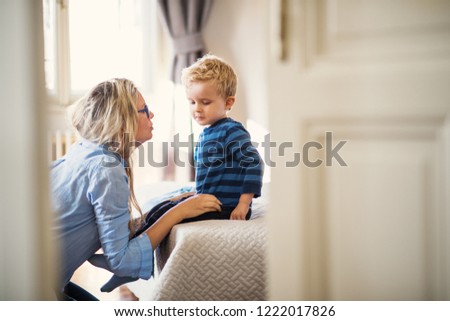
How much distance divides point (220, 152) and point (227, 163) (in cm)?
5

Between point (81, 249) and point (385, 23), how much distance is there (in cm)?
105

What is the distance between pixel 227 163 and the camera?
1697 millimetres

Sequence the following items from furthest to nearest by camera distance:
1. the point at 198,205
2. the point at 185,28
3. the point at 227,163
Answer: the point at 185,28 → the point at 227,163 → the point at 198,205

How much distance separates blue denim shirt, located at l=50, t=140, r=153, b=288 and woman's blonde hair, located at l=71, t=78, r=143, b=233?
0.06 meters

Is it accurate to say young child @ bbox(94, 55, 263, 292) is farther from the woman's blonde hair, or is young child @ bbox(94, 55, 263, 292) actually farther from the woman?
the woman's blonde hair

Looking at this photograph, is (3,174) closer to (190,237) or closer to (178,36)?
(190,237)

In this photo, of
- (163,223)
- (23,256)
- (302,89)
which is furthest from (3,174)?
(163,223)

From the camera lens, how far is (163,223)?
1452 millimetres

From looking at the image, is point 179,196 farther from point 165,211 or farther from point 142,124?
point 142,124

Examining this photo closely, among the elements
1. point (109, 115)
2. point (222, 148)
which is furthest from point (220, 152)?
point (109, 115)

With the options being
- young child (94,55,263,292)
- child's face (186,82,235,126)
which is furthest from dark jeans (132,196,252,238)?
child's face (186,82,235,126)

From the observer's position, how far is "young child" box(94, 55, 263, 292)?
1614 millimetres

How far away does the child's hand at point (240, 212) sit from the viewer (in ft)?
5.15

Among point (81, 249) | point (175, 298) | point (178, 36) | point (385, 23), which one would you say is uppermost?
point (178, 36)
